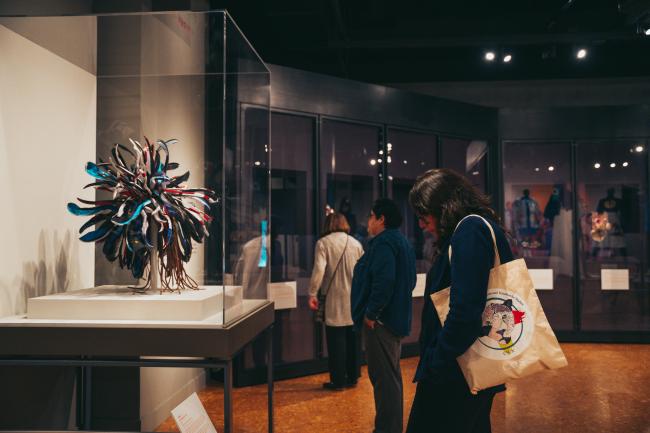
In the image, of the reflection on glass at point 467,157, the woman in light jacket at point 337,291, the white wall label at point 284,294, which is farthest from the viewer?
the reflection on glass at point 467,157

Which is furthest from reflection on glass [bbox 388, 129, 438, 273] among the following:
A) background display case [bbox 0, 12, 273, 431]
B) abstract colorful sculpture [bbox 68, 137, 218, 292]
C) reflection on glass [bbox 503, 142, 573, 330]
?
abstract colorful sculpture [bbox 68, 137, 218, 292]

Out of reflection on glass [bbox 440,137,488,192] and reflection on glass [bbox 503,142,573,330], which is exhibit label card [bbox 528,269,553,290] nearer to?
reflection on glass [bbox 503,142,573,330]

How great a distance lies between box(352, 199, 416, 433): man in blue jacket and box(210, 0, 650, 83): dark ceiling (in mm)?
3824

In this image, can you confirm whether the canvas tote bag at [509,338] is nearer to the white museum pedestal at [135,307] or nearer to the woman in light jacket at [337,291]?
the white museum pedestal at [135,307]

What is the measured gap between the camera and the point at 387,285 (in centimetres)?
322

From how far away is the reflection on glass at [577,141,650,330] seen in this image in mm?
6875

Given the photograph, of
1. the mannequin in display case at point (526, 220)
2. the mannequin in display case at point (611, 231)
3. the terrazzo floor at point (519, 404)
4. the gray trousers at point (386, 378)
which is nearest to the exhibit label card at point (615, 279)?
the mannequin in display case at point (611, 231)

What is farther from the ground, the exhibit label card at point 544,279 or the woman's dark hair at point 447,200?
the woman's dark hair at point 447,200

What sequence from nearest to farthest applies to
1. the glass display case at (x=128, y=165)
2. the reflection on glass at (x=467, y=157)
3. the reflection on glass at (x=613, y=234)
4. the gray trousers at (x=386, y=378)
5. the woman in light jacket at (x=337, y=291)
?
the glass display case at (x=128, y=165), the gray trousers at (x=386, y=378), the woman in light jacket at (x=337, y=291), the reflection on glass at (x=467, y=157), the reflection on glass at (x=613, y=234)

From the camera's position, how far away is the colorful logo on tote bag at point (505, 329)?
5.75 feet

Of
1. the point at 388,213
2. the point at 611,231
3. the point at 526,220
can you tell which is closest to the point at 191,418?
the point at 388,213

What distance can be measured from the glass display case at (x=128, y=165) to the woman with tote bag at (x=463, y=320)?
74cm

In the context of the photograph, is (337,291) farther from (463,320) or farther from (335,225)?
(463,320)

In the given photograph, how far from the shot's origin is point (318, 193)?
545 centimetres
